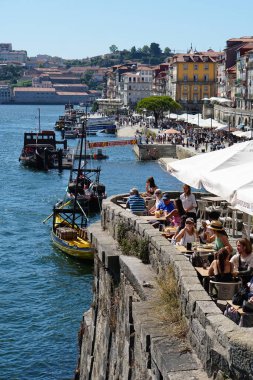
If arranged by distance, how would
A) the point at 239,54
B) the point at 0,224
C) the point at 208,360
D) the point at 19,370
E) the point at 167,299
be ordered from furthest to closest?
the point at 239,54 → the point at 0,224 → the point at 19,370 → the point at 167,299 → the point at 208,360

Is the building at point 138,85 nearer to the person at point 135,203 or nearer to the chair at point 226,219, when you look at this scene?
the chair at point 226,219

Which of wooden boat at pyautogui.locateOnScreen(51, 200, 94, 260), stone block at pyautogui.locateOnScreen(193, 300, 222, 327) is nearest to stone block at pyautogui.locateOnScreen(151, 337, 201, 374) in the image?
stone block at pyautogui.locateOnScreen(193, 300, 222, 327)

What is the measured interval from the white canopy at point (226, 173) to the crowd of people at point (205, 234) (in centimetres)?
45

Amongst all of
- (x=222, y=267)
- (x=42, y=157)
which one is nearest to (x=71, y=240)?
(x=222, y=267)

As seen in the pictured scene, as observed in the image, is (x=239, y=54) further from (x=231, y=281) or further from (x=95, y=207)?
(x=231, y=281)

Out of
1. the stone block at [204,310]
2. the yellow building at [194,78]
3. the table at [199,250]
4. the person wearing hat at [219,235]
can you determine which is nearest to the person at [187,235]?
the table at [199,250]

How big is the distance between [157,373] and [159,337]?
12.8 inches

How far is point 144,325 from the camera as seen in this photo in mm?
7531

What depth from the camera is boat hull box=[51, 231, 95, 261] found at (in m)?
29.0

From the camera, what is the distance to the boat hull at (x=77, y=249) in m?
29.0

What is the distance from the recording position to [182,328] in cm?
721

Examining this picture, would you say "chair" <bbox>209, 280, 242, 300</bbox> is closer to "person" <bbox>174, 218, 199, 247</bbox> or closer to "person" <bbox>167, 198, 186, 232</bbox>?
"person" <bbox>174, 218, 199, 247</bbox>

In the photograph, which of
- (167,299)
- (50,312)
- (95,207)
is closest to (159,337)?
(167,299)

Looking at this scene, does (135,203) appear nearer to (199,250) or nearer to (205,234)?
(205,234)
